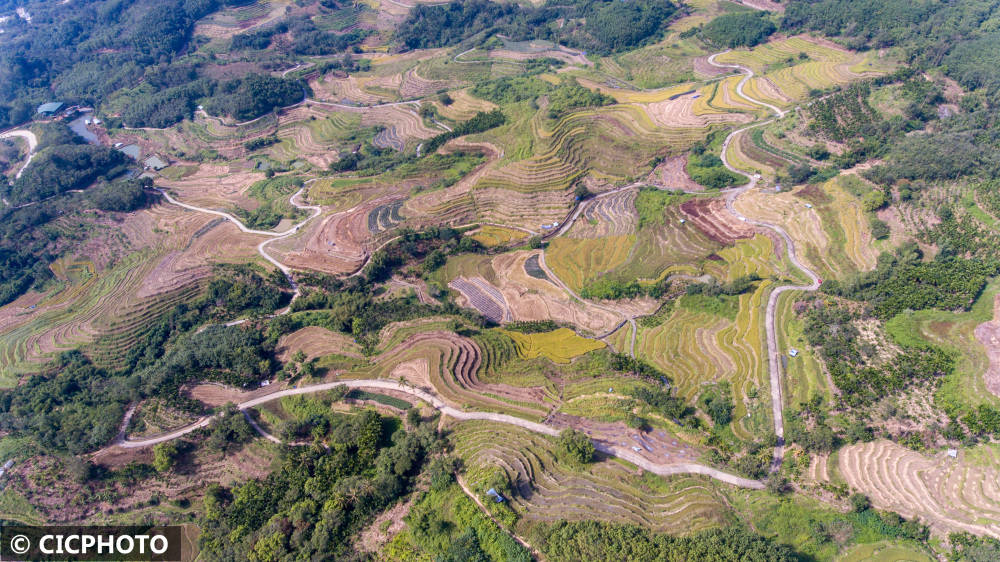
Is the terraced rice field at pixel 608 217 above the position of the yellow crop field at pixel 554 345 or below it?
above

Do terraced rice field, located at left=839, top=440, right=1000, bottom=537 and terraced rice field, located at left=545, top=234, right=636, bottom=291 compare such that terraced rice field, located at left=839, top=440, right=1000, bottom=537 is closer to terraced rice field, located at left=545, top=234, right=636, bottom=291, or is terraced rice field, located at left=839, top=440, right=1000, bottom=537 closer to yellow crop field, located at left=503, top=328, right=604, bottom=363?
yellow crop field, located at left=503, top=328, right=604, bottom=363

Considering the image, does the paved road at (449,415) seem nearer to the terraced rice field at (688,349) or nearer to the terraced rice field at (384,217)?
the terraced rice field at (688,349)

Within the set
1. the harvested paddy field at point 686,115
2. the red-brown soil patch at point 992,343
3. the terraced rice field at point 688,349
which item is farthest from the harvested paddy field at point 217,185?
the red-brown soil patch at point 992,343

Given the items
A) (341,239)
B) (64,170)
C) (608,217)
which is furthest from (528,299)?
(64,170)

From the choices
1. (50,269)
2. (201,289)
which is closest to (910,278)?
(201,289)

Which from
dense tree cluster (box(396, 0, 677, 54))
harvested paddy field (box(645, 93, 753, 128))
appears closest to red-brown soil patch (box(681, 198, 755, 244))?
harvested paddy field (box(645, 93, 753, 128))

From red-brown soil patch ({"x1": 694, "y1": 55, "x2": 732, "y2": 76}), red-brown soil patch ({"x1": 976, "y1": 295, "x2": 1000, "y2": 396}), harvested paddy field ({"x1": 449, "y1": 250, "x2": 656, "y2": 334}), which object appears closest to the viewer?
red-brown soil patch ({"x1": 976, "y1": 295, "x2": 1000, "y2": 396})

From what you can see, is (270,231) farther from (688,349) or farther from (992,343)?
(992,343)
